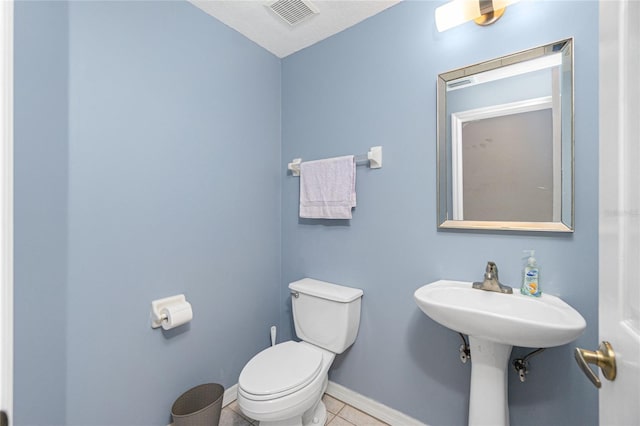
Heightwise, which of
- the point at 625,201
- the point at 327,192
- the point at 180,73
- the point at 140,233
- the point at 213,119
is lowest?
the point at 140,233

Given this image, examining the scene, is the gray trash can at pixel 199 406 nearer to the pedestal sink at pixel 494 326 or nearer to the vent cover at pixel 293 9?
the pedestal sink at pixel 494 326

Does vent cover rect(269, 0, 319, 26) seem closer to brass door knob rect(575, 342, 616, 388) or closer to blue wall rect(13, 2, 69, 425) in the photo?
blue wall rect(13, 2, 69, 425)

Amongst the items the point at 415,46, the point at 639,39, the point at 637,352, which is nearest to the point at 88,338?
the point at 637,352

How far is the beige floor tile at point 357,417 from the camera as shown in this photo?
1.53m

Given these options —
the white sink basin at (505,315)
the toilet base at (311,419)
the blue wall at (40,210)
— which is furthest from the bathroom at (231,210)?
the toilet base at (311,419)

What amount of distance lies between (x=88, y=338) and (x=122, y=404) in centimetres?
37

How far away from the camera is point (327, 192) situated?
1695 millimetres

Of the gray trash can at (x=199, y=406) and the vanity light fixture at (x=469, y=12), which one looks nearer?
the vanity light fixture at (x=469, y=12)

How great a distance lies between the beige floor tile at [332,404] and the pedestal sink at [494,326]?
31.7 inches

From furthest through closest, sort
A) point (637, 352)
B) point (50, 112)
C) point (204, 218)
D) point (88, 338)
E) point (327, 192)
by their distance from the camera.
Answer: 1. point (327, 192)
2. point (204, 218)
3. point (88, 338)
4. point (50, 112)
5. point (637, 352)

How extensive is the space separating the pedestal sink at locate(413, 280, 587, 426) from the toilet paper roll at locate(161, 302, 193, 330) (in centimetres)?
110

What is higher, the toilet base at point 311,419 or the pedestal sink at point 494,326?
the pedestal sink at point 494,326

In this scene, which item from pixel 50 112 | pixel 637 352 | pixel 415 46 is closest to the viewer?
pixel 637 352

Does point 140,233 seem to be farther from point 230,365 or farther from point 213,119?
point 230,365
